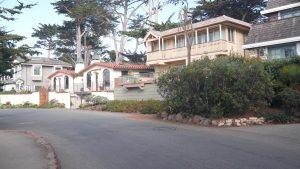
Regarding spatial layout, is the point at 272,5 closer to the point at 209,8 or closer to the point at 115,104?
the point at 115,104

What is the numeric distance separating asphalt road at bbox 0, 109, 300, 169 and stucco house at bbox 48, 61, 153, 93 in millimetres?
25149

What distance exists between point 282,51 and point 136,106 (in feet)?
39.6

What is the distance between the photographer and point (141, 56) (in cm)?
5662

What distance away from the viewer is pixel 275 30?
25.9m

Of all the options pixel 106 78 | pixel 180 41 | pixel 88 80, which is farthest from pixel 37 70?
pixel 180 41

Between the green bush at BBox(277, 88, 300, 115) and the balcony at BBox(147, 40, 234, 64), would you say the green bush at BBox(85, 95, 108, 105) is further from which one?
the green bush at BBox(277, 88, 300, 115)

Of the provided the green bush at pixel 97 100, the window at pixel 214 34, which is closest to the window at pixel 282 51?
the window at pixel 214 34

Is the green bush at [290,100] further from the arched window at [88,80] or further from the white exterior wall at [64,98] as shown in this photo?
the arched window at [88,80]

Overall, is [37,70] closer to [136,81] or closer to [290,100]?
[136,81]

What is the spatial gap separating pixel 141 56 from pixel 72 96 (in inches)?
514

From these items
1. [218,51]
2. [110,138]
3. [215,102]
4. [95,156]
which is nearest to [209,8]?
[218,51]

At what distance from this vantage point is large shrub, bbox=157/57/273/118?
62.6 ft

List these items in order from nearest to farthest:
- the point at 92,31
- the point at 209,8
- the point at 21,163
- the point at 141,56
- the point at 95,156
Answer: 1. the point at 21,163
2. the point at 95,156
3. the point at 209,8
4. the point at 141,56
5. the point at 92,31

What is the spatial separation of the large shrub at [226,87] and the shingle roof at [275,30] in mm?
6180
